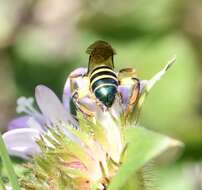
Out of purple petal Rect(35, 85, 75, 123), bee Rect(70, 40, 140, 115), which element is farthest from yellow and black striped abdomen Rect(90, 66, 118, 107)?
purple petal Rect(35, 85, 75, 123)

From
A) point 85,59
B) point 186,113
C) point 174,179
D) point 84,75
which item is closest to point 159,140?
point 84,75

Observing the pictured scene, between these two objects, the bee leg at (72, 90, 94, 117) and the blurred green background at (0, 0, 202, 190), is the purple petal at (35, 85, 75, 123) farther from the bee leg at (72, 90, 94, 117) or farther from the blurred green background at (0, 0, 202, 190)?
the blurred green background at (0, 0, 202, 190)

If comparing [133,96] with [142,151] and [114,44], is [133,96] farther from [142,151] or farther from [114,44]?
[114,44]

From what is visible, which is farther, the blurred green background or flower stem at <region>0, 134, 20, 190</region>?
the blurred green background

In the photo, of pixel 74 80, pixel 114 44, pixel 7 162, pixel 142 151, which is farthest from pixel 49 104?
pixel 114 44

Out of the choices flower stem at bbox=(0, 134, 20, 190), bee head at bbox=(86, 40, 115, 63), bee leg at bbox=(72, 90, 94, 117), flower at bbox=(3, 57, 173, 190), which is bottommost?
flower stem at bbox=(0, 134, 20, 190)

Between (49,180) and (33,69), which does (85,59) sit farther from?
(49,180)

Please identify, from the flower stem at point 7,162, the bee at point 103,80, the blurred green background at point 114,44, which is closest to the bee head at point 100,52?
the bee at point 103,80

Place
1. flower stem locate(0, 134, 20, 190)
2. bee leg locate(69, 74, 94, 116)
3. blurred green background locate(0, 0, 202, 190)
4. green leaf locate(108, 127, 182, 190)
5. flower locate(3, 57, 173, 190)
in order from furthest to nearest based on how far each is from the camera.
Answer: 1. blurred green background locate(0, 0, 202, 190)
2. bee leg locate(69, 74, 94, 116)
3. flower locate(3, 57, 173, 190)
4. flower stem locate(0, 134, 20, 190)
5. green leaf locate(108, 127, 182, 190)
